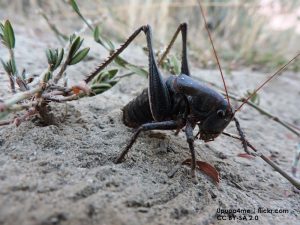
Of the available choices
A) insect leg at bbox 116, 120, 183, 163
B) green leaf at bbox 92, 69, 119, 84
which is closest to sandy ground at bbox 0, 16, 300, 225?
insect leg at bbox 116, 120, 183, 163

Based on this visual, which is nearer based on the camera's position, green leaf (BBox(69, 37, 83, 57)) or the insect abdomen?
green leaf (BBox(69, 37, 83, 57))

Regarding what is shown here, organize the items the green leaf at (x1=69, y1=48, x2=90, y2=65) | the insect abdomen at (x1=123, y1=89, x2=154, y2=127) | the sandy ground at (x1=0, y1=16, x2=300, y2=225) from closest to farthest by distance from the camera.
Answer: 1. the sandy ground at (x1=0, y1=16, x2=300, y2=225)
2. the green leaf at (x1=69, y1=48, x2=90, y2=65)
3. the insect abdomen at (x1=123, y1=89, x2=154, y2=127)

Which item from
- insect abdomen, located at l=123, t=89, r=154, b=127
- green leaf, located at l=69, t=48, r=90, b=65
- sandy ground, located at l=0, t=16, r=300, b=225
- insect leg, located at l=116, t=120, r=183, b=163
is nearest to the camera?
sandy ground, located at l=0, t=16, r=300, b=225

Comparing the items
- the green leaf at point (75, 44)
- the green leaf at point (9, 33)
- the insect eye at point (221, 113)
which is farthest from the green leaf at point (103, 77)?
the insect eye at point (221, 113)

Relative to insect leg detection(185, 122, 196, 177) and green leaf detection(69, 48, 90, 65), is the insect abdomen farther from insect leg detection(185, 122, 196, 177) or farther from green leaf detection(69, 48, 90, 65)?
green leaf detection(69, 48, 90, 65)

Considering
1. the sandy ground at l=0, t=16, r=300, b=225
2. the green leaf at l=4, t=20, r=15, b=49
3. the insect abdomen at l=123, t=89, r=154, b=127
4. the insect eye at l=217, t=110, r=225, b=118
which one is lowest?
the sandy ground at l=0, t=16, r=300, b=225

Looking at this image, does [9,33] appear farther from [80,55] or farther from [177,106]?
[177,106]

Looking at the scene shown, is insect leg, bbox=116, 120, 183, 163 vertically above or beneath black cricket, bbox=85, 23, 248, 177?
beneath

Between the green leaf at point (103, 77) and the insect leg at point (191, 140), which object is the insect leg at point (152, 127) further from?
the green leaf at point (103, 77)
